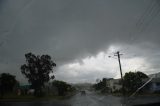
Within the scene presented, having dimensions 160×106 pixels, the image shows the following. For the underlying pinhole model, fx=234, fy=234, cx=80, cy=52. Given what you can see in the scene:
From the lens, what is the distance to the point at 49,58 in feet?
46.9

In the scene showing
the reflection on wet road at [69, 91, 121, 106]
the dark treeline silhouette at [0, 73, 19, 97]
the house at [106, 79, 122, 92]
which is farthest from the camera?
the house at [106, 79, 122, 92]

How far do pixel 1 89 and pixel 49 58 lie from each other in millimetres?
10621

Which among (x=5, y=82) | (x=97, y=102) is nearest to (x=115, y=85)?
(x=97, y=102)

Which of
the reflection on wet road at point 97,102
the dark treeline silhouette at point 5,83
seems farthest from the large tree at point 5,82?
the reflection on wet road at point 97,102

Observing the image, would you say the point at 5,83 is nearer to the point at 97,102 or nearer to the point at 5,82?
the point at 5,82

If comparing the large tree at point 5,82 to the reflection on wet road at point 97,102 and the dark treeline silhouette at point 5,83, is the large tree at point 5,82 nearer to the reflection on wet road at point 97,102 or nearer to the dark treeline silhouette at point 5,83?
the dark treeline silhouette at point 5,83

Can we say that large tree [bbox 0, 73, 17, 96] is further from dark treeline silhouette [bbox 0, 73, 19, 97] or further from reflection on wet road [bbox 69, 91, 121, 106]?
reflection on wet road [bbox 69, 91, 121, 106]

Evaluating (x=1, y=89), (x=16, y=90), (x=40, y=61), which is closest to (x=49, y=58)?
(x=40, y=61)

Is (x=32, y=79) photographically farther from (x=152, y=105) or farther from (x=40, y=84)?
(x=152, y=105)

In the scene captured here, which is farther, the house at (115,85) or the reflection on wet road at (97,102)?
the house at (115,85)

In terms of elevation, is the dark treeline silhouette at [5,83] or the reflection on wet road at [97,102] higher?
the dark treeline silhouette at [5,83]

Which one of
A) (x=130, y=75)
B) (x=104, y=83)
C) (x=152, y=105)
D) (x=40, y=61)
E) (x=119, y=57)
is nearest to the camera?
(x=152, y=105)

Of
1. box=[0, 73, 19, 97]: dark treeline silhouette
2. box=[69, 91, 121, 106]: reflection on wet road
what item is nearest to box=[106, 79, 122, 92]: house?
box=[69, 91, 121, 106]: reflection on wet road

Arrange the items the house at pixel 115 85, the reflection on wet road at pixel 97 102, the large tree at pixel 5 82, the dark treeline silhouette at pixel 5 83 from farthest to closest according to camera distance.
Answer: the house at pixel 115 85, the reflection on wet road at pixel 97 102, the large tree at pixel 5 82, the dark treeline silhouette at pixel 5 83
